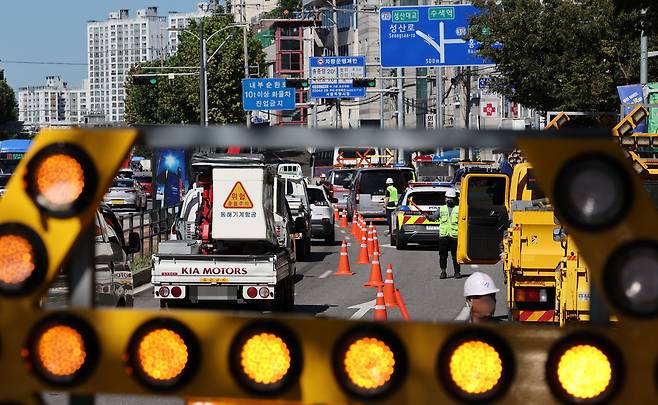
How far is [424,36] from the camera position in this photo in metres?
40.5

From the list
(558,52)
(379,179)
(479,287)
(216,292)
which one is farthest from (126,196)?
→ (479,287)

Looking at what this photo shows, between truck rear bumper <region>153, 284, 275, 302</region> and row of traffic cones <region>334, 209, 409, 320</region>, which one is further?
truck rear bumper <region>153, 284, 275, 302</region>

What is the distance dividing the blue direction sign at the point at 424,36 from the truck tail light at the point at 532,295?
26141 mm

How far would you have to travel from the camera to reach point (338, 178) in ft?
194

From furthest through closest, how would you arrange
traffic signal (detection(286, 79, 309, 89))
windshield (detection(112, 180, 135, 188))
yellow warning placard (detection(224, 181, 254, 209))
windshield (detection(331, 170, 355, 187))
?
traffic signal (detection(286, 79, 309, 89)) → windshield (detection(112, 180, 135, 188)) → windshield (detection(331, 170, 355, 187)) → yellow warning placard (detection(224, 181, 254, 209))

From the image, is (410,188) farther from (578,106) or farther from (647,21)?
(647,21)

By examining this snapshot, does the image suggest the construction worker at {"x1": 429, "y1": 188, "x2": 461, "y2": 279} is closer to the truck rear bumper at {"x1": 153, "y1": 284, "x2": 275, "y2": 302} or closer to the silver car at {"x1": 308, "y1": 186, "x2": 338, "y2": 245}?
the truck rear bumper at {"x1": 153, "y1": 284, "x2": 275, "y2": 302}

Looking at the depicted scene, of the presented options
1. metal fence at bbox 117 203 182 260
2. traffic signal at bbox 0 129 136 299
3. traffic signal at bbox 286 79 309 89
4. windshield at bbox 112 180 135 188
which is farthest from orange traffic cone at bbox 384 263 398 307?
traffic signal at bbox 286 79 309 89

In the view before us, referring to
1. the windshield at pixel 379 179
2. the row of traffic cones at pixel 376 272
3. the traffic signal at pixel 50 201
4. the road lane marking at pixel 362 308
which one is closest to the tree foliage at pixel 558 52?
the windshield at pixel 379 179

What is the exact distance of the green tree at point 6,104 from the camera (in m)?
143

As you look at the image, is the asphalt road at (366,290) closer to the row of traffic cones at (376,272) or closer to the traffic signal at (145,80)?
the row of traffic cones at (376,272)

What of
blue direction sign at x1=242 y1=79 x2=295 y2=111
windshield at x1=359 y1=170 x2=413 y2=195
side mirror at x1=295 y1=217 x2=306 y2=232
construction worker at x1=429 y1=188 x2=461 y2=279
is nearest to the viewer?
construction worker at x1=429 y1=188 x2=461 y2=279

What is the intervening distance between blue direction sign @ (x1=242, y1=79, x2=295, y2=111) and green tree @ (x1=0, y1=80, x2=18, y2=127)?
2833 inches

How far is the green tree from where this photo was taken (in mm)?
143125
